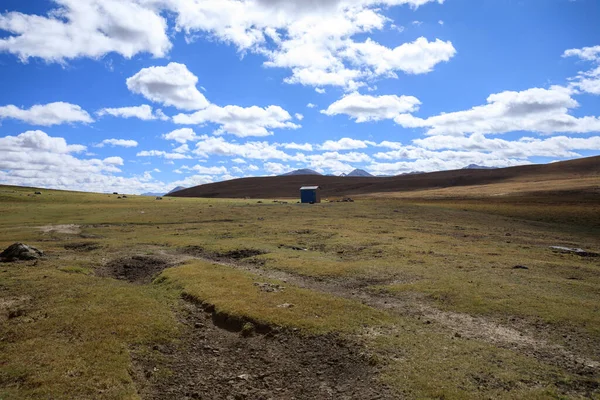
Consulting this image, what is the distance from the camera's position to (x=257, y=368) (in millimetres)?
13234

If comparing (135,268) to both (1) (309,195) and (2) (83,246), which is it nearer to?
(2) (83,246)

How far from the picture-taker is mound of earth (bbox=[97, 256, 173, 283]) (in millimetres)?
26297

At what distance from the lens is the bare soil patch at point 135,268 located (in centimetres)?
2628


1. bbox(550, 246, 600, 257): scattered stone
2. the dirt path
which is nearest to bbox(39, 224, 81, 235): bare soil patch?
the dirt path

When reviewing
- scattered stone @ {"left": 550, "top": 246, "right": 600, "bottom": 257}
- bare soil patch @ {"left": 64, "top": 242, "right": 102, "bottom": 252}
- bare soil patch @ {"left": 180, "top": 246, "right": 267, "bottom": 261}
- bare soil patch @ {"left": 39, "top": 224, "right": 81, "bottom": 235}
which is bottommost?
scattered stone @ {"left": 550, "top": 246, "right": 600, "bottom": 257}

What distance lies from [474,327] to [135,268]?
75.7 ft

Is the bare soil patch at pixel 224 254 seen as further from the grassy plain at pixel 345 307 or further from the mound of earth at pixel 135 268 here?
the mound of earth at pixel 135 268

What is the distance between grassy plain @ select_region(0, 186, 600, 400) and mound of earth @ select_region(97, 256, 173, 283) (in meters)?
0.71

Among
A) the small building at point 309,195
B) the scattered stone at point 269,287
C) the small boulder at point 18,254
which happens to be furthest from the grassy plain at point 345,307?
the small building at point 309,195

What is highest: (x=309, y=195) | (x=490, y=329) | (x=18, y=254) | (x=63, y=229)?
(x=309, y=195)

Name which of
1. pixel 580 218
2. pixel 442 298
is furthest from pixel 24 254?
pixel 580 218

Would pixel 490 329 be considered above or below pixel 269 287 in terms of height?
below

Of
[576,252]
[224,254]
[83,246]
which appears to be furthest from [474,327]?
[83,246]

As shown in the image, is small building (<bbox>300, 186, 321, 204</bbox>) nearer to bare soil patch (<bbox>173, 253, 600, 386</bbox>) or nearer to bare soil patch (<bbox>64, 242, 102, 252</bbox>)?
bare soil patch (<bbox>64, 242, 102, 252</bbox>)
